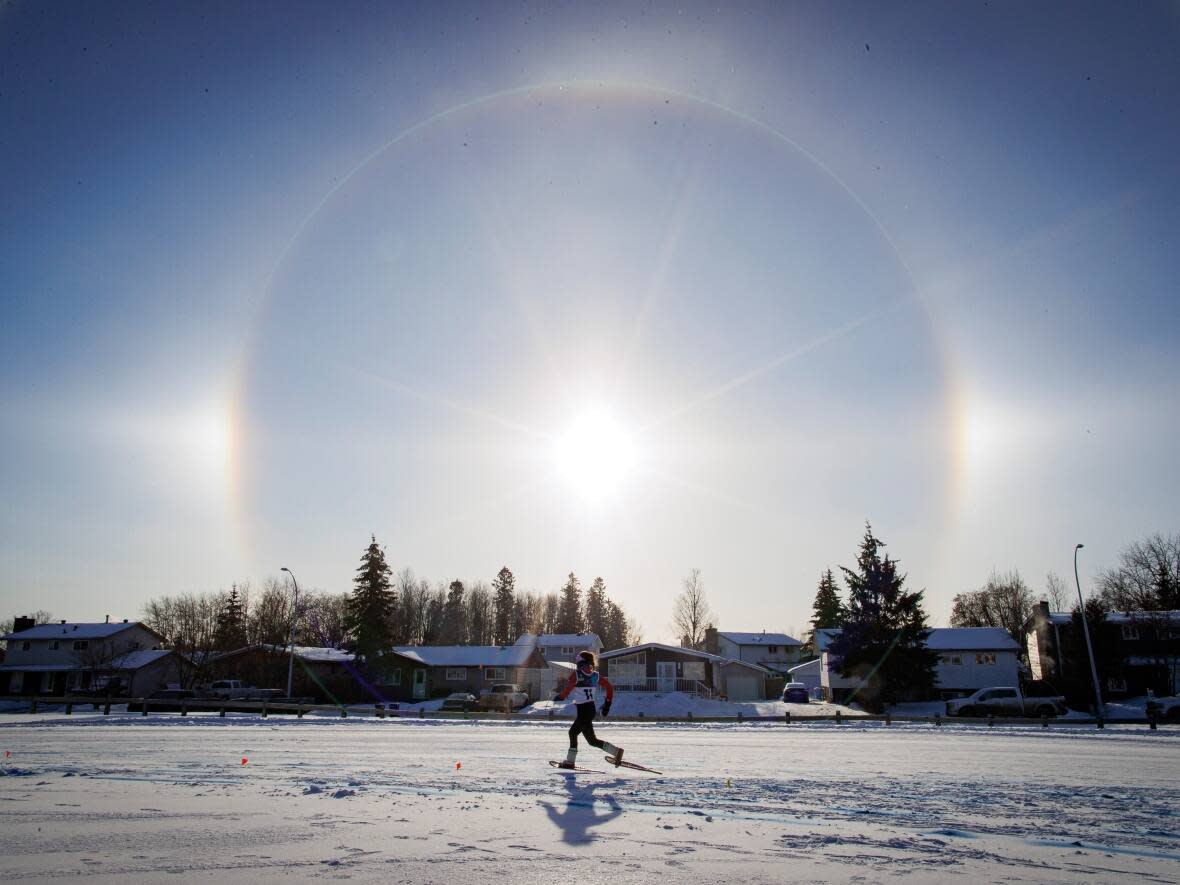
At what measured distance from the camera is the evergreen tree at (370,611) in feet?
199

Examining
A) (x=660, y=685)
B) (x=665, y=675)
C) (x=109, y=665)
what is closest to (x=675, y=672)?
(x=665, y=675)

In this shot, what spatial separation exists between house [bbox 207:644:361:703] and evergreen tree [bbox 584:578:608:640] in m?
62.6

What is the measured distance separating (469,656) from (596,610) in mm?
58495

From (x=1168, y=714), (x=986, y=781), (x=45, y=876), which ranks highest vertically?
(x=45, y=876)

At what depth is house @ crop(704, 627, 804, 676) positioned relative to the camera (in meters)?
90.1

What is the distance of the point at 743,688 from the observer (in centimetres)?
6731

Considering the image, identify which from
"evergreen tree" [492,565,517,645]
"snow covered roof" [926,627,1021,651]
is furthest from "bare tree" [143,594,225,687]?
"snow covered roof" [926,627,1021,651]

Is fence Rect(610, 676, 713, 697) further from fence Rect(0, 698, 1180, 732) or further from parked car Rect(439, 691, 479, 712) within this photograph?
fence Rect(0, 698, 1180, 732)

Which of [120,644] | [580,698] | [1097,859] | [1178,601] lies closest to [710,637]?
[1178,601]

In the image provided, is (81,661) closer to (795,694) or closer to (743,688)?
(743,688)

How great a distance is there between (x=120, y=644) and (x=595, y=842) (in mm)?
84857

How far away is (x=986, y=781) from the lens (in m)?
10.3

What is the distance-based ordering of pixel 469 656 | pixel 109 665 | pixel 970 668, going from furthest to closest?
pixel 469 656
pixel 109 665
pixel 970 668

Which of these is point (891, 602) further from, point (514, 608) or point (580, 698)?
point (514, 608)
